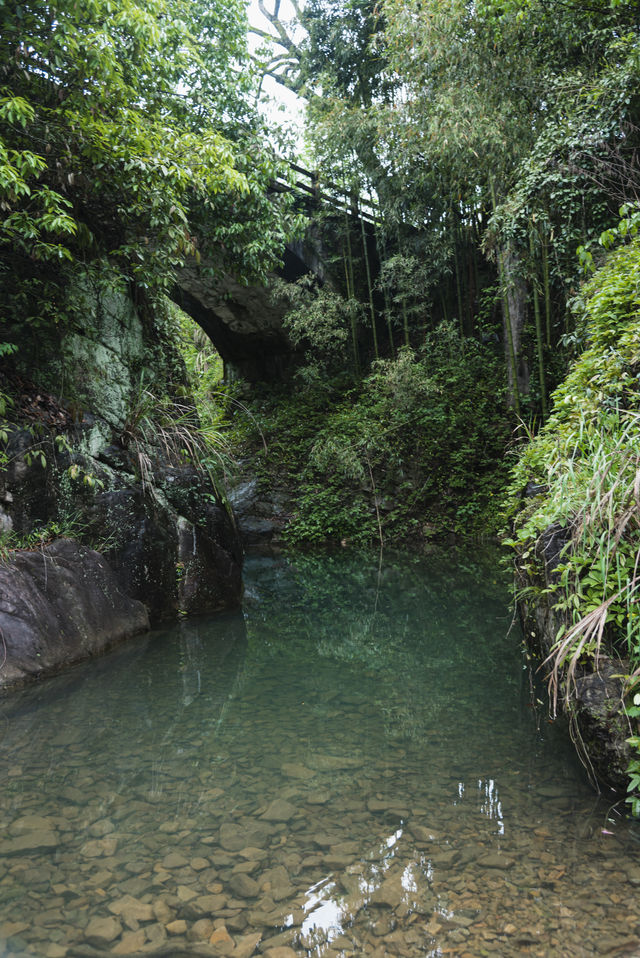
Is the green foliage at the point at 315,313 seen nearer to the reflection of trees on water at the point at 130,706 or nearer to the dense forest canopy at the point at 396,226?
the dense forest canopy at the point at 396,226

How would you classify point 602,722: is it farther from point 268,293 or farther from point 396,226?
point 268,293

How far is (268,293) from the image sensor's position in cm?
1245

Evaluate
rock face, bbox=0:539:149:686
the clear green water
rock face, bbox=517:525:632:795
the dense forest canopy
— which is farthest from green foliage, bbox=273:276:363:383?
rock face, bbox=517:525:632:795

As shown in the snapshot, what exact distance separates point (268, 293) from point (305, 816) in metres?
11.2

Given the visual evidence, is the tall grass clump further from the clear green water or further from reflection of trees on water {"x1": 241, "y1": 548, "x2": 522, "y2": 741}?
reflection of trees on water {"x1": 241, "y1": 548, "x2": 522, "y2": 741}

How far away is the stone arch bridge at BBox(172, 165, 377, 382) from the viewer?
12.3m


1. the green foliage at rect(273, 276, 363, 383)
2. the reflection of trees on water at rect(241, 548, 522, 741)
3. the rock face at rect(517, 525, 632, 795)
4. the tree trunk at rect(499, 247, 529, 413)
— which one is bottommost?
the reflection of trees on water at rect(241, 548, 522, 741)

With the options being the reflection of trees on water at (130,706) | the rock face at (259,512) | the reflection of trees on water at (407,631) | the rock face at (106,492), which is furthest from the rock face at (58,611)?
the rock face at (259,512)

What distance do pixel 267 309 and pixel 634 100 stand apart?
8320 millimetres

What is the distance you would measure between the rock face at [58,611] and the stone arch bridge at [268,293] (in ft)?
26.7

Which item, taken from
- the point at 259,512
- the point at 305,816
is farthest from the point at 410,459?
the point at 305,816

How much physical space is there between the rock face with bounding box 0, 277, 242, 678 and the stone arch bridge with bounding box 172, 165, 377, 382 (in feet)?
19.1

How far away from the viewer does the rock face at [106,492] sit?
469 centimetres

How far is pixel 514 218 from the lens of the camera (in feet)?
21.7
